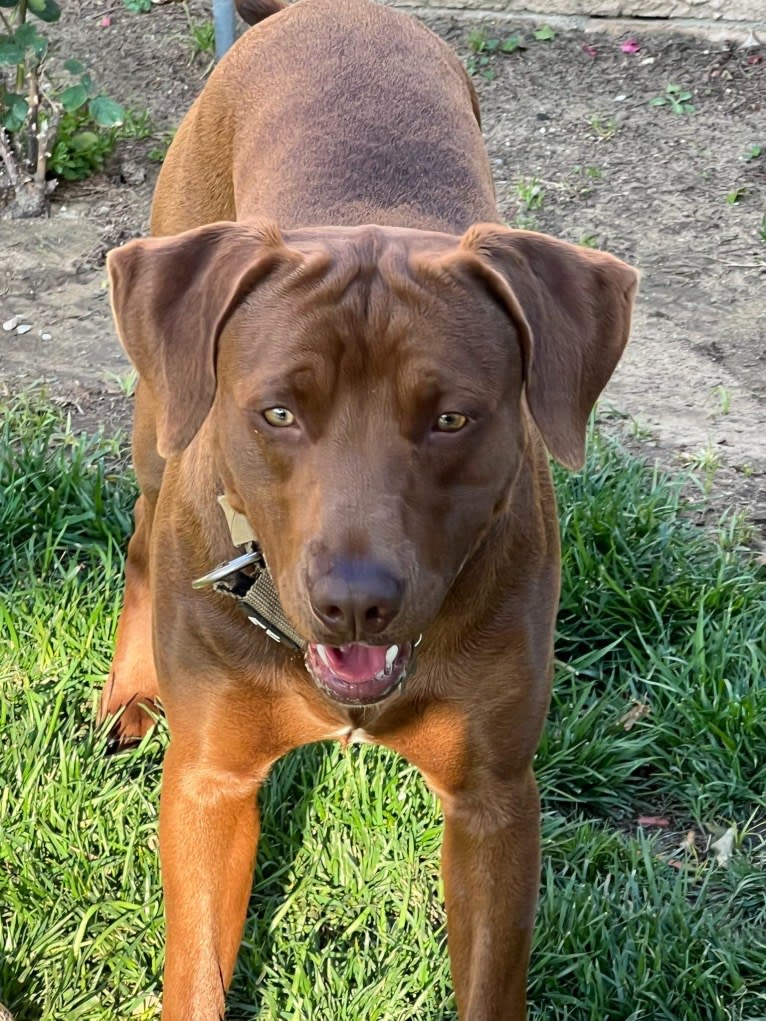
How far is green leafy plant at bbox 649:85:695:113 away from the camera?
7172 mm

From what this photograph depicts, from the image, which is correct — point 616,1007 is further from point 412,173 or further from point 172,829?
point 412,173

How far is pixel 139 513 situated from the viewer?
409cm

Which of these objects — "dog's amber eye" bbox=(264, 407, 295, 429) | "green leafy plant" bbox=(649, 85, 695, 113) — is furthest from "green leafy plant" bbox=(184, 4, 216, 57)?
"dog's amber eye" bbox=(264, 407, 295, 429)

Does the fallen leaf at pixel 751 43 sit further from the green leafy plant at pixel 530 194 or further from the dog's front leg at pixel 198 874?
the dog's front leg at pixel 198 874

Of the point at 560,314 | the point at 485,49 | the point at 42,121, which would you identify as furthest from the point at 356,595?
the point at 485,49

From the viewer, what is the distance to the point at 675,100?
7.23m

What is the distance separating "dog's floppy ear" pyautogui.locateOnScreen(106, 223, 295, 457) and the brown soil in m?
2.18

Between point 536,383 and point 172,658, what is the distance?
37.0 inches

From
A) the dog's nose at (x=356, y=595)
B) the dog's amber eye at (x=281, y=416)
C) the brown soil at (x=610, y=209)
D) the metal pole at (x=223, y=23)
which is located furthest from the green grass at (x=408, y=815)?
the metal pole at (x=223, y=23)

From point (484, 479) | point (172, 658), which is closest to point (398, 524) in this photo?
point (484, 479)

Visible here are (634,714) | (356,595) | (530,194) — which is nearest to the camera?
(356,595)

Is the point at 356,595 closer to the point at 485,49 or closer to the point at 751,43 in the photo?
the point at 485,49

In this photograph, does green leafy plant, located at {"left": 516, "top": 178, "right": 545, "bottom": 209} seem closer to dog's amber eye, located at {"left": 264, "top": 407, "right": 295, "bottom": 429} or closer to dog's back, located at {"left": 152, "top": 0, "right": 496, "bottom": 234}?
→ dog's back, located at {"left": 152, "top": 0, "right": 496, "bottom": 234}

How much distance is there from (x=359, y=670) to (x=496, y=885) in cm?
68
